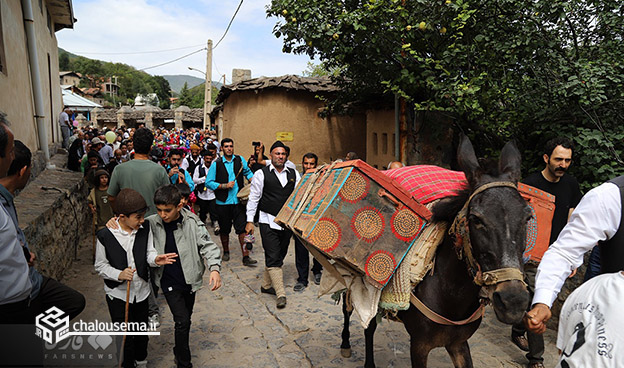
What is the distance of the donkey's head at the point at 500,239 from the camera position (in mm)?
2014

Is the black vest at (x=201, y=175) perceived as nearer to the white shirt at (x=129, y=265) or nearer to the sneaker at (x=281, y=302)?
the sneaker at (x=281, y=302)

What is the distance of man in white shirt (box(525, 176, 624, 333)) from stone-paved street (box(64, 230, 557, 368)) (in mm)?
2523

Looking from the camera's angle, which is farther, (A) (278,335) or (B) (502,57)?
(B) (502,57)

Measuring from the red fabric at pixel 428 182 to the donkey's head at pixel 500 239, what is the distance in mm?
597

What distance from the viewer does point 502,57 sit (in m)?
6.50

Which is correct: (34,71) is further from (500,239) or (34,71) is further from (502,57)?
(500,239)

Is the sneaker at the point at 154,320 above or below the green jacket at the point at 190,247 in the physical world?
below

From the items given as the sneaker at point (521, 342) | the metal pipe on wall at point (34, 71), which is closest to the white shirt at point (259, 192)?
the sneaker at point (521, 342)

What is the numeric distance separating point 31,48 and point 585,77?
909 cm

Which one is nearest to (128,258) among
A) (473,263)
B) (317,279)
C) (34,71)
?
(473,263)

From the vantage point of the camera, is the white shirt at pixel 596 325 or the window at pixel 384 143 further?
the window at pixel 384 143

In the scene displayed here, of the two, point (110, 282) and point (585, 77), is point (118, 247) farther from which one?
point (585, 77)

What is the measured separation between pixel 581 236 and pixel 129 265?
10.9 ft

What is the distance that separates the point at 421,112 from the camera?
8336 millimetres
